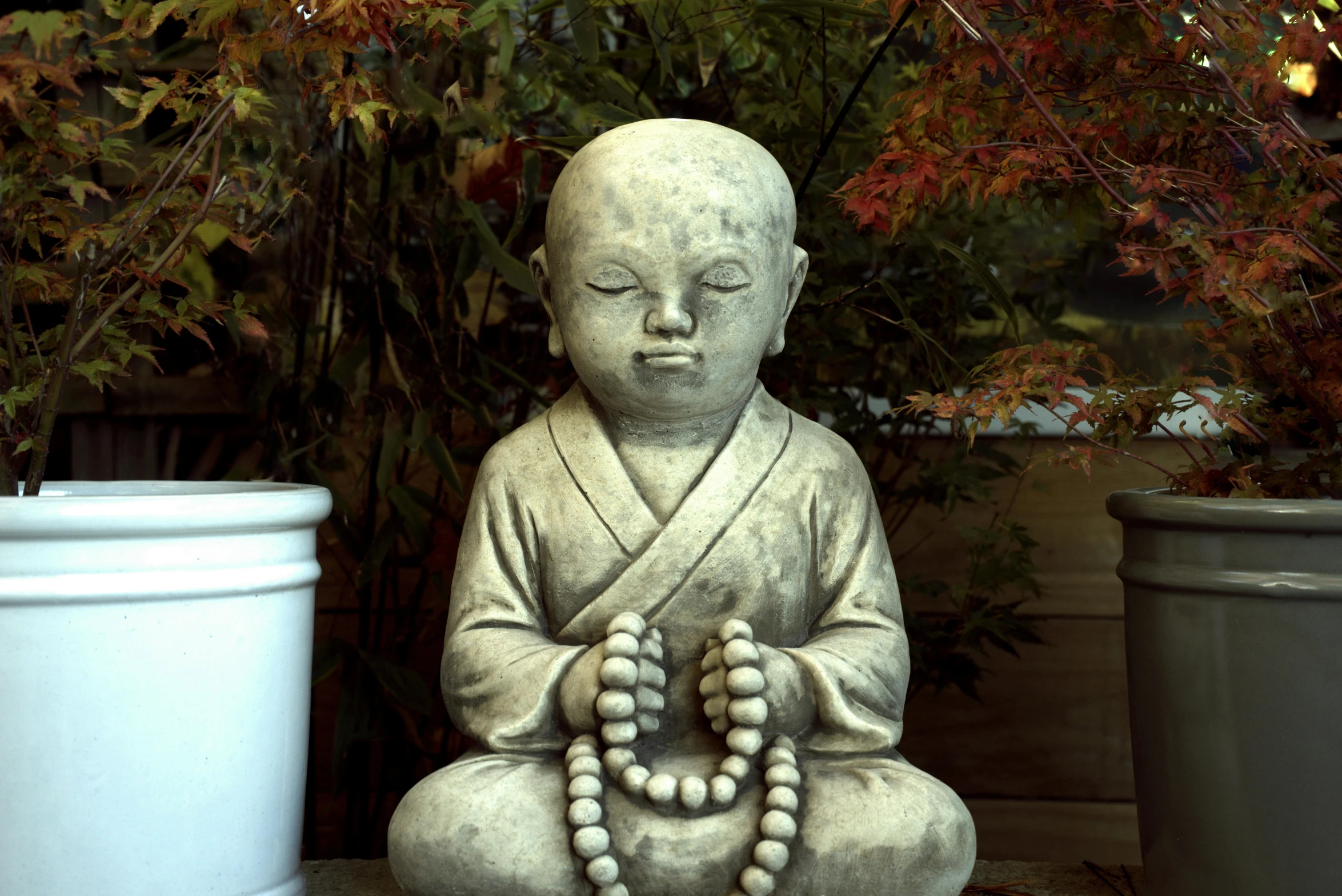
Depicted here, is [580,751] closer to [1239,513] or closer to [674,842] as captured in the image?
[674,842]

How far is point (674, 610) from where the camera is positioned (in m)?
1.63

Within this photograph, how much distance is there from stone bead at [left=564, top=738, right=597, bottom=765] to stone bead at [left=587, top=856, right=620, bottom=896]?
0.12m

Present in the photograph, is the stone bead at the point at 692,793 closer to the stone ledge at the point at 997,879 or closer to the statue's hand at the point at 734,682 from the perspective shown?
the statue's hand at the point at 734,682

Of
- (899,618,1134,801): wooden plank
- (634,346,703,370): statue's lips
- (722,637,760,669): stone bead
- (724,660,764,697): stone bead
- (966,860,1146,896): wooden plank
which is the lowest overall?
(966,860,1146,896): wooden plank

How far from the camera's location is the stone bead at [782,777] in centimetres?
147

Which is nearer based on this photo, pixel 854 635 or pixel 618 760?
Answer: pixel 618 760

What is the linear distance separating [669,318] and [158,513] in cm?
65

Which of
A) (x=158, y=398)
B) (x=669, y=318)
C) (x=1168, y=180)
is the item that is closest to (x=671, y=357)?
(x=669, y=318)

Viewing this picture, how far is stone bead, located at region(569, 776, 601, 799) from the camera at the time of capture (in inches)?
57.4

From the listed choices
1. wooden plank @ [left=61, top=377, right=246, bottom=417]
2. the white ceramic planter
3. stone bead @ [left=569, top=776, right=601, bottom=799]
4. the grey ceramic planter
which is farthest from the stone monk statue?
wooden plank @ [left=61, top=377, right=246, bottom=417]

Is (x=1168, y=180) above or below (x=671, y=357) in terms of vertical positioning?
above

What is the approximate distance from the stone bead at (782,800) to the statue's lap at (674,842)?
0.03 meters

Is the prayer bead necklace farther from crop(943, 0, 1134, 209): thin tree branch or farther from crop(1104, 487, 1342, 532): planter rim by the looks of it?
crop(943, 0, 1134, 209): thin tree branch

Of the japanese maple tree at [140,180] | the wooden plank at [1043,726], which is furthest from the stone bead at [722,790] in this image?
the wooden plank at [1043,726]
